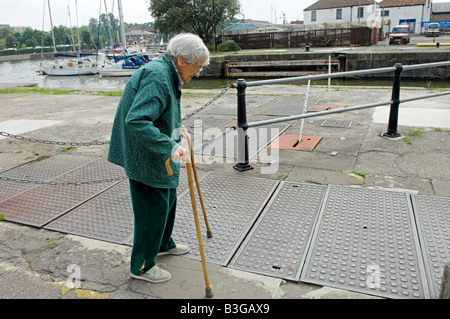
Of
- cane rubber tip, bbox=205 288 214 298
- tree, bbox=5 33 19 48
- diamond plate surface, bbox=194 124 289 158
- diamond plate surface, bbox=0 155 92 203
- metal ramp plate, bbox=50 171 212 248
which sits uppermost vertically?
tree, bbox=5 33 19 48

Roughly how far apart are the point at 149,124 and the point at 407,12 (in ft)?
225

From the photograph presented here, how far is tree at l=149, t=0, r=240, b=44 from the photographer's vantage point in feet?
170

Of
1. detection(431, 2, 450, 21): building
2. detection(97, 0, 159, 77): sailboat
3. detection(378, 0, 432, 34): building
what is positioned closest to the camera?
detection(97, 0, 159, 77): sailboat

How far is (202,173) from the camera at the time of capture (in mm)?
4578

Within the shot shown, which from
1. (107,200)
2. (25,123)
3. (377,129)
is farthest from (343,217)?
(25,123)

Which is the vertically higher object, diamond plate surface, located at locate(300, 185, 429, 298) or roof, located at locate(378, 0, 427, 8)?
roof, located at locate(378, 0, 427, 8)

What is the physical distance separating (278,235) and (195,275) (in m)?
0.86

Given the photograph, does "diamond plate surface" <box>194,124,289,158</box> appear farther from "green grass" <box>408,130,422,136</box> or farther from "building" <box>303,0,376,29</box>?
"building" <box>303,0,376,29</box>

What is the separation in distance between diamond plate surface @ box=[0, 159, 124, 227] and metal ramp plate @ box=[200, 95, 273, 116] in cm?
356

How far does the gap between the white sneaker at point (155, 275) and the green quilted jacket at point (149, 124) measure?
670 mm

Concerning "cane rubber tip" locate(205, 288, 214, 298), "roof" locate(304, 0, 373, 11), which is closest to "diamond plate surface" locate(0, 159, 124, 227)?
"cane rubber tip" locate(205, 288, 214, 298)

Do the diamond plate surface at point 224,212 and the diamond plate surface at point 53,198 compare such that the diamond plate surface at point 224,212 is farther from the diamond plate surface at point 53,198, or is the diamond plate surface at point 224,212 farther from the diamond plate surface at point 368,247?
the diamond plate surface at point 53,198

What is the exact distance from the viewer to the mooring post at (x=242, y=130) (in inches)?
166
